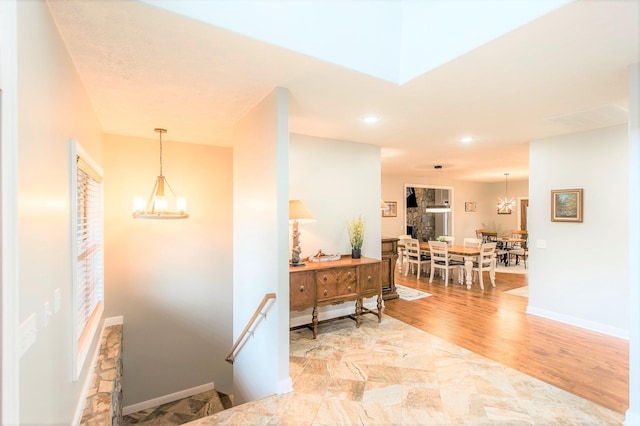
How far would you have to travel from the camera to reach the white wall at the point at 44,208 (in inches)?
49.1

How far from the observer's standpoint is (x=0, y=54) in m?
1.06

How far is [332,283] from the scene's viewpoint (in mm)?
3807

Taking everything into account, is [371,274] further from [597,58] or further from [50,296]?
[50,296]

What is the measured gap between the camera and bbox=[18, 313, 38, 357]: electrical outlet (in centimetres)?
117

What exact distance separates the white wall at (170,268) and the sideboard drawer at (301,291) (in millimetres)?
1870

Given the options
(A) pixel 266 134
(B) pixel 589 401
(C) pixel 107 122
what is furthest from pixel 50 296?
(B) pixel 589 401

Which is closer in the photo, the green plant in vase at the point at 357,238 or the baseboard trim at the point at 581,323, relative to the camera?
the baseboard trim at the point at 581,323

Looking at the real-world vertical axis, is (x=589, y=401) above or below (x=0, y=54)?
below

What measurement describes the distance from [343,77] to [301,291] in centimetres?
232

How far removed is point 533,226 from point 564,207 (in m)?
0.50

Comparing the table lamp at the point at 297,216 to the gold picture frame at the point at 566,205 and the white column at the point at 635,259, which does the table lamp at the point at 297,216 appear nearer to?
the white column at the point at 635,259

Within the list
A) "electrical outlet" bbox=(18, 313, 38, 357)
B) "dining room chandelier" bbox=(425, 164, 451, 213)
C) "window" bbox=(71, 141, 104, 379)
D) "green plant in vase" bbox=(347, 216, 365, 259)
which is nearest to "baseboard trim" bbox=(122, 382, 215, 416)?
"window" bbox=(71, 141, 104, 379)

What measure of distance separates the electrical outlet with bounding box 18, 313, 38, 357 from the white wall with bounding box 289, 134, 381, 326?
123 inches

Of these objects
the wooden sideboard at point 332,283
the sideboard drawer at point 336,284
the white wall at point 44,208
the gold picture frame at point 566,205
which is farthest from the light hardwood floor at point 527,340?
the white wall at point 44,208
